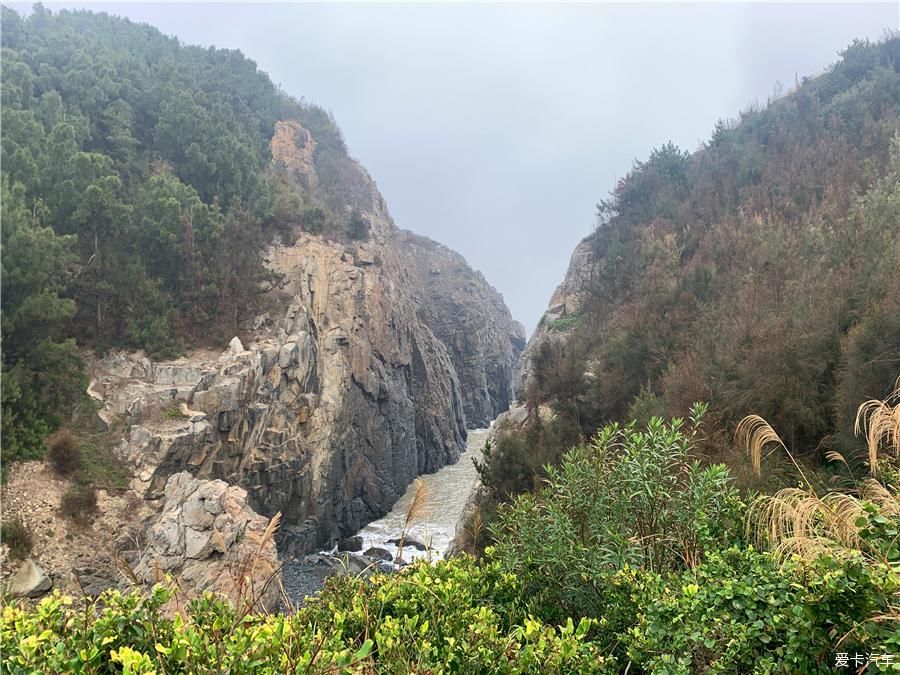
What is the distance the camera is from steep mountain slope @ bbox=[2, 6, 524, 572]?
54.6 ft

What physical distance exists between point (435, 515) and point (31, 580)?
17.7 meters

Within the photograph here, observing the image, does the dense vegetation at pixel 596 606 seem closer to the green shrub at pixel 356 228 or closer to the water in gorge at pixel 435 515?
the water in gorge at pixel 435 515

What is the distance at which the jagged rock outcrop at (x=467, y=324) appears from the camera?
58.9 m

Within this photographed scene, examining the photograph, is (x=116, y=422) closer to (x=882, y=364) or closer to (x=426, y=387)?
(x=882, y=364)

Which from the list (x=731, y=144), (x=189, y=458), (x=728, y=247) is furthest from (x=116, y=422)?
(x=731, y=144)

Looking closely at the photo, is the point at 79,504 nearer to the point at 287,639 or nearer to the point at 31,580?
the point at 31,580

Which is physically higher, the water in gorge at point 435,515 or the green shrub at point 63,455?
the green shrub at point 63,455

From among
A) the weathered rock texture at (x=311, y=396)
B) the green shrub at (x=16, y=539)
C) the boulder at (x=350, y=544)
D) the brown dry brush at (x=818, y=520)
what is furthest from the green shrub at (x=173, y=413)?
the brown dry brush at (x=818, y=520)

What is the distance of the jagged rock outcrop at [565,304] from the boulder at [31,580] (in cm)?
1782

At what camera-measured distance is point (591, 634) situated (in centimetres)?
368

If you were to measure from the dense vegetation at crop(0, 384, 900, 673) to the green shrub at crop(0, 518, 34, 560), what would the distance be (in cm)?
1364

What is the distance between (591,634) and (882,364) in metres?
6.91

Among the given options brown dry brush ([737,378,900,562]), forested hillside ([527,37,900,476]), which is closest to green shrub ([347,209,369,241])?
forested hillside ([527,37,900,476])

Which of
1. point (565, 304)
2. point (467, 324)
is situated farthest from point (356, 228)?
point (467, 324)
